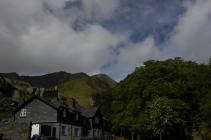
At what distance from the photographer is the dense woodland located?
5662 cm

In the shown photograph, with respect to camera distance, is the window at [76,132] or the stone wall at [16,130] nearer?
the stone wall at [16,130]

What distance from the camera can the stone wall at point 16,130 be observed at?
5069 centimetres

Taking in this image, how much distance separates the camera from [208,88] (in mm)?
57750

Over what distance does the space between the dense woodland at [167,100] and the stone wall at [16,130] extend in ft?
59.5

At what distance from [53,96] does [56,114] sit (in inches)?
550

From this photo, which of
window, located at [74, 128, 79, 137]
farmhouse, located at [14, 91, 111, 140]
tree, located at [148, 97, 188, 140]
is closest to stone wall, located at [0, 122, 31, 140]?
farmhouse, located at [14, 91, 111, 140]

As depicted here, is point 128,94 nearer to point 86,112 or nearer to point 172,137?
point 172,137

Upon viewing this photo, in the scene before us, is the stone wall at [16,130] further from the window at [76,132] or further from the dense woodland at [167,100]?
the window at [76,132]

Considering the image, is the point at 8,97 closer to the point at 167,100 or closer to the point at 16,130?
the point at 16,130


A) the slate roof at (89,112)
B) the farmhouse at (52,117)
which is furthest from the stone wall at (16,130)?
the slate roof at (89,112)

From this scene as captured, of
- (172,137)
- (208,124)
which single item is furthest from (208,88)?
(172,137)

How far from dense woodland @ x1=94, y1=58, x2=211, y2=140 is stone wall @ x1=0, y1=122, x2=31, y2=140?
59.5ft

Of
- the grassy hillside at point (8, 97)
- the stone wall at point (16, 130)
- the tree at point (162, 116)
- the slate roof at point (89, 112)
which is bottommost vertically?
the stone wall at point (16, 130)

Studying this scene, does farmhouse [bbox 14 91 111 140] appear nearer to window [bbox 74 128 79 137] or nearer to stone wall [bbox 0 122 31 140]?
window [bbox 74 128 79 137]
